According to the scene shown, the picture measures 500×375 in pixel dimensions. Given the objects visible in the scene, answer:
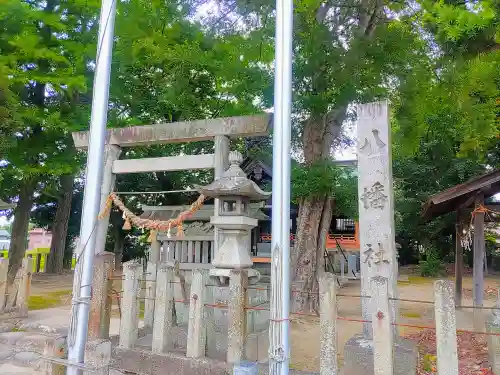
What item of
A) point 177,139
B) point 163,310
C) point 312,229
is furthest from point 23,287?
point 312,229

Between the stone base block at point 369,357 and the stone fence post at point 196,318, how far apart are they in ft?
5.84

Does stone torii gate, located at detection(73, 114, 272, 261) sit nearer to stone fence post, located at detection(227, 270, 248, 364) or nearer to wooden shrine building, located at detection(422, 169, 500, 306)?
stone fence post, located at detection(227, 270, 248, 364)

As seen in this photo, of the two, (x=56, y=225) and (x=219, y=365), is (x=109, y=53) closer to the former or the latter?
(x=219, y=365)

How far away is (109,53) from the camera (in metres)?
3.71

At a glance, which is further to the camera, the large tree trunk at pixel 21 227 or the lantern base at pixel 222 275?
the large tree trunk at pixel 21 227

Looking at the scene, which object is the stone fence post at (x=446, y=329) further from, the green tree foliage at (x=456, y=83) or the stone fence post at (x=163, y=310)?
the green tree foliage at (x=456, y=83)

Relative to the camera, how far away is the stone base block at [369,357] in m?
4.18

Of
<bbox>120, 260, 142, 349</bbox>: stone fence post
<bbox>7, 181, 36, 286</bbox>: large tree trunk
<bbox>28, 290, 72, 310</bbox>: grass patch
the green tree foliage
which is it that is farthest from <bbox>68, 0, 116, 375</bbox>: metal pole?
<bbox>7, 181, 36, 286</bbox>: large tree trunk

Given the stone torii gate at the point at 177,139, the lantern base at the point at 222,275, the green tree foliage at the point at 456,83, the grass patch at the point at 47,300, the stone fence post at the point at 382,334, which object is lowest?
the grass patch at the point at 47,300

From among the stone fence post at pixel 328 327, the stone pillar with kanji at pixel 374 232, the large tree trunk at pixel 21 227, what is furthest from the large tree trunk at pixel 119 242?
the stone fence post at pixel 328 327

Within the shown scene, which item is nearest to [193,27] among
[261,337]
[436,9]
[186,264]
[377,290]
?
[436,9]

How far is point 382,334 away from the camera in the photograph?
12.0 feet

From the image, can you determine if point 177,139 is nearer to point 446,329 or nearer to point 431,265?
point 446,329

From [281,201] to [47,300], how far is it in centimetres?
1073
